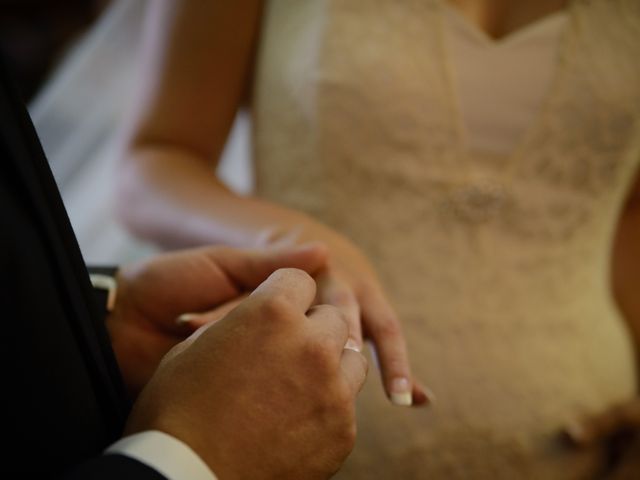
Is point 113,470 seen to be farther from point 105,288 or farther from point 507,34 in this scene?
point 507,34

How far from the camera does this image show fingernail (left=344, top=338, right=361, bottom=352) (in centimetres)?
40

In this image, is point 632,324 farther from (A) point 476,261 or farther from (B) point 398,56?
(B) point 398,56

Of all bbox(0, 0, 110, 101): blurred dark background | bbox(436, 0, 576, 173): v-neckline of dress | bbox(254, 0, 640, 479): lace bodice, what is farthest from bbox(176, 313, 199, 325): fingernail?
bbox(0, 0, 110, 101): blurred dark background

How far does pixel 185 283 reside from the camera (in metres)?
0.50

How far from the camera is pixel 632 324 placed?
0.87 meters

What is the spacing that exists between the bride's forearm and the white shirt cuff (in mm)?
312

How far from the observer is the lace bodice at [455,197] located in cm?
67

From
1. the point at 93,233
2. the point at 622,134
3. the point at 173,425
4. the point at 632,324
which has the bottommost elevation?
the point at 632,324

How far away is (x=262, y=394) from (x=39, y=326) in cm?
12

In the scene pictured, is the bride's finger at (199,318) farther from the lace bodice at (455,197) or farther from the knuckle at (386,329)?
the lace bodice at (455,197)

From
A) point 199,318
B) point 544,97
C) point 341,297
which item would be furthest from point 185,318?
point 544,97

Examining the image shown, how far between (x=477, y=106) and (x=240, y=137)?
53 centimetres

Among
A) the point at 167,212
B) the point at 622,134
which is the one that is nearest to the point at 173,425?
the point at 167,212

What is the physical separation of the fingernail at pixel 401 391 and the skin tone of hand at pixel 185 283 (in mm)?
117
